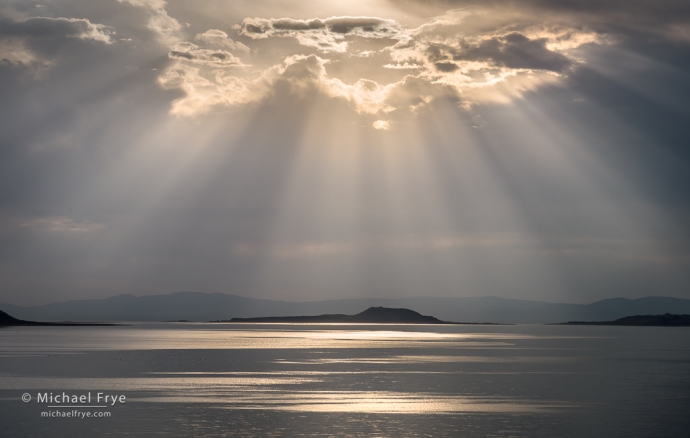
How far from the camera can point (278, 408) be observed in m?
42.8

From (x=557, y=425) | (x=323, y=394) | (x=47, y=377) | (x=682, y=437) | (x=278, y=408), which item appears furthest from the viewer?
(x=47, y=377)

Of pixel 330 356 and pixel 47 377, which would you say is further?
pixel 330 356

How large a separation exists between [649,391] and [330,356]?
45.2m

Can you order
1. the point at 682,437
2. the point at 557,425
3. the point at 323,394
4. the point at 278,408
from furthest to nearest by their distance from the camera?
the point at 323,394
the point at 278,408
the point at 557,425
the point at 682,437

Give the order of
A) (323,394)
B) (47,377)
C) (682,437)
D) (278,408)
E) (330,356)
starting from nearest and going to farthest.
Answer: (682,437) < (278,408) < (323,394) < (47,377) < (330,356)

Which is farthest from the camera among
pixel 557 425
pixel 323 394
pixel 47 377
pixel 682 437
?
pixel 47 377

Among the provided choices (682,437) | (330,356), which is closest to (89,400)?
(682,437)

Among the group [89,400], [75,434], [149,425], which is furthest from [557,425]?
→ [89,400]

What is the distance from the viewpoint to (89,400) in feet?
148

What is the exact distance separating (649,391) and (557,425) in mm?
18384

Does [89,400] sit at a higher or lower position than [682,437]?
higher

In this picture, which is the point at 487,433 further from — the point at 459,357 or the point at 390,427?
the point at 459,357

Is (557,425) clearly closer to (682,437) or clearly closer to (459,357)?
(682,437)

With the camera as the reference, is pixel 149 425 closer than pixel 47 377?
Yes
